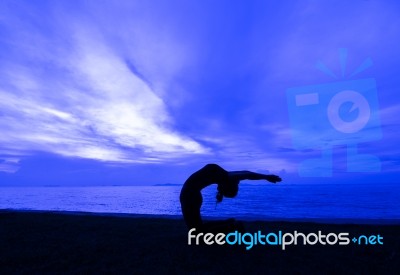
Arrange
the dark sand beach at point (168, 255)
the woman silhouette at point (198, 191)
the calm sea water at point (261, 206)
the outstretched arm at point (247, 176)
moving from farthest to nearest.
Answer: the calm sea water at point (261, 206) < the woman silhouette at point (198, 191) < the outstretched arm at point (247, 176) < the dark sand beach at point (168, 255)

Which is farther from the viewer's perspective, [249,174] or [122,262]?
[249,174]

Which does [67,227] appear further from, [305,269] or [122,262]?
[305,269]

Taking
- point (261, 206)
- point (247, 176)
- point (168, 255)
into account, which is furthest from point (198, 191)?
point (261, 206)

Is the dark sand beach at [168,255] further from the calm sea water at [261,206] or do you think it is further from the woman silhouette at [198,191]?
the calm sea water at [261,206]

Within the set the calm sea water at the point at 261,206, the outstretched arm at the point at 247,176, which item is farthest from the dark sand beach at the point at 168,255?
the calm sea water at the point at 261,206

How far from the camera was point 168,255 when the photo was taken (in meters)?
6.50

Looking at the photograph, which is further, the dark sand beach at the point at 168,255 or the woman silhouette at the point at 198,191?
the woman silhouette at the point at 198,191

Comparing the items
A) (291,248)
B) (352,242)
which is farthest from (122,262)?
(352,242)

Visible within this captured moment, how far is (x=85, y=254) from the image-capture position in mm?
6641

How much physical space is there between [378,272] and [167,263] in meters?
4.10

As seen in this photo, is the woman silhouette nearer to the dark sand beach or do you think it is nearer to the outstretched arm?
the outstretched arm

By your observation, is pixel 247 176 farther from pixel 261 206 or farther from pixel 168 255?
pixel 261 206

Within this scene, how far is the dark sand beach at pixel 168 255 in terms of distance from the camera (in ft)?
18.1

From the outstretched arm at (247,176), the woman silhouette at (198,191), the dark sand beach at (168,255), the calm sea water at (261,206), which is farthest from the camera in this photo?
the calm sea water at (261,206)
